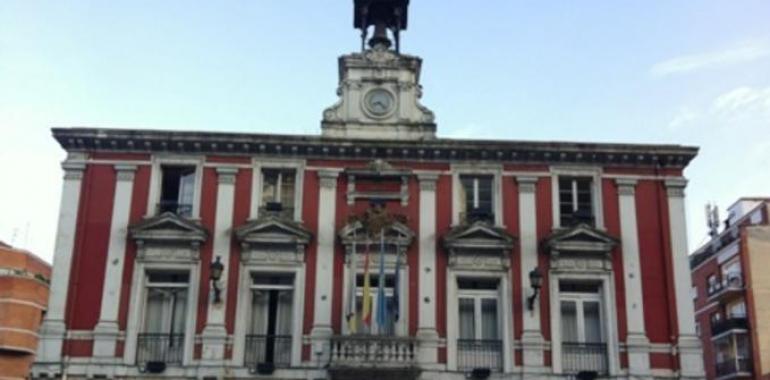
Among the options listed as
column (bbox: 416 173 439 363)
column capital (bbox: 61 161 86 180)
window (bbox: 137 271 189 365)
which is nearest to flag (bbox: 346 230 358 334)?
column (bbox: 416 173 439 363)

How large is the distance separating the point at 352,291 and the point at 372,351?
6.95ft

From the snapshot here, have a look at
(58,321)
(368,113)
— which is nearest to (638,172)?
(368,113)

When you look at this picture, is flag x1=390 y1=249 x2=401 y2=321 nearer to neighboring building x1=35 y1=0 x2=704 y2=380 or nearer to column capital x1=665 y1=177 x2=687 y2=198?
neighboring building x1=35 y1=0 x2=704 y2=380

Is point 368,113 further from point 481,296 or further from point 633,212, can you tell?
point 633,212

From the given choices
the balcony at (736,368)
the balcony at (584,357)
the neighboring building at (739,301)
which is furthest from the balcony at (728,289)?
the balcony at (584,357)

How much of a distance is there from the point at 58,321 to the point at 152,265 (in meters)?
2.90

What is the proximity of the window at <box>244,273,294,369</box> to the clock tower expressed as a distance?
4.73m

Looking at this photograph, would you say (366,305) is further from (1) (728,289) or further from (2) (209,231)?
(1) (728,289)

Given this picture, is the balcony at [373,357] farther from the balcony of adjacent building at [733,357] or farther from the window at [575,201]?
the balcony of adjacent building at [733,357]

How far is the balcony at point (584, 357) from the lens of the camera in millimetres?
23938

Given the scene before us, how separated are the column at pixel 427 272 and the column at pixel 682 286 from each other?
22.6 ft

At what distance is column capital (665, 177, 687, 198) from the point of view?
2581 centimetres

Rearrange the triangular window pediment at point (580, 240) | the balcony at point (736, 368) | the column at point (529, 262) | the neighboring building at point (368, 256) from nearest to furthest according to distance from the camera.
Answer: the neighboring building at point (368, 256) < the column at point (529, 262) < the triangular window pediment at point (580, 240) < the balcony at point (736, 368)

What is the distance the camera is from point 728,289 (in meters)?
45.2
